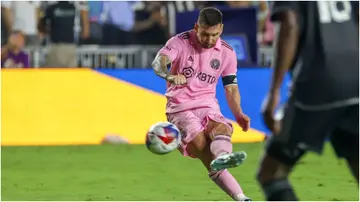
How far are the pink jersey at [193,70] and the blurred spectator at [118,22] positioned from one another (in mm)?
9645

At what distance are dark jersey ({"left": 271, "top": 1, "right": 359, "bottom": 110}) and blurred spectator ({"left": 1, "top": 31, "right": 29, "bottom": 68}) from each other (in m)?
12.0

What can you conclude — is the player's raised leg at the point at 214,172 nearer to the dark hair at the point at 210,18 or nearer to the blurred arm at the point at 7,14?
the dark hair at the point at 210,18

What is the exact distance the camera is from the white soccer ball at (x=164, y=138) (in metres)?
9.81

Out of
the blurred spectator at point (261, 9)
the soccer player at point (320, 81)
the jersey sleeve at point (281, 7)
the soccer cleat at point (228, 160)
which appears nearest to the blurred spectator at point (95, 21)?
the blurred spectator at point (261, 9)

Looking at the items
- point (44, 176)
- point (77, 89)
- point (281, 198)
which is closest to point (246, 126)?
point (281, 198)

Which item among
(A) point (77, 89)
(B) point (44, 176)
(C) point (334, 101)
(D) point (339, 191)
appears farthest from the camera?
(A) point (77, 89)

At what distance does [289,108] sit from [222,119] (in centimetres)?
301

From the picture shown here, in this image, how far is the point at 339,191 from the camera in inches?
473

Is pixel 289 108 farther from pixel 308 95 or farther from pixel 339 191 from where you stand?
pixel 339 191

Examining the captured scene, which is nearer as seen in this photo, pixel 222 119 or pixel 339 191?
pixel 222 119

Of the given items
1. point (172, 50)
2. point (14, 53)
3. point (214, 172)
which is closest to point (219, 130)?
point (214, 172)

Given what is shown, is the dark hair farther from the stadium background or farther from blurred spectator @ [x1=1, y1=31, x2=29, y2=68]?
blurred spectator @ [x1=1, y1=31, x2=29, y2=68]

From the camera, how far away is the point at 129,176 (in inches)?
547

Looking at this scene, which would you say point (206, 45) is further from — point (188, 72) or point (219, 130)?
point (219, 130)
